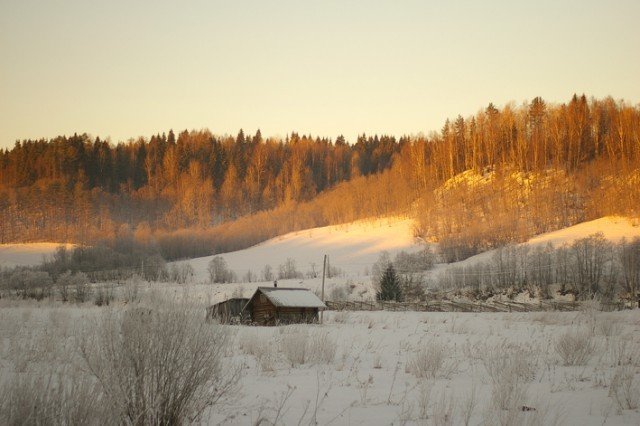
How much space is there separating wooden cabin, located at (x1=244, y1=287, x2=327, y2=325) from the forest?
34.3m

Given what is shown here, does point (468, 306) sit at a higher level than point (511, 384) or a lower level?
lower

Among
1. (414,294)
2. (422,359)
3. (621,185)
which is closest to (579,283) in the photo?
(414,294)

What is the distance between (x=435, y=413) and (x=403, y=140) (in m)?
105

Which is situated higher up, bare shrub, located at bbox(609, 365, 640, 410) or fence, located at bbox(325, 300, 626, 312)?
bare shrub, located at bbox(609, 365, 640, 410)

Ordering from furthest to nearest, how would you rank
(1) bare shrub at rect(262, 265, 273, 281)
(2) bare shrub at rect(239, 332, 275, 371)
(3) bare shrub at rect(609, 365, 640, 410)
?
(1) bare shrub at rect(262, 265, 273, 281), (2) bare shrub at rect(239, 332, 275, 371), (3) bare shrub at rect(609, 365, 640, 410)

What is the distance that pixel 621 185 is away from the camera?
62.0 meters

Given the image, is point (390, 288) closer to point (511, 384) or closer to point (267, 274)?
point (267, 274)

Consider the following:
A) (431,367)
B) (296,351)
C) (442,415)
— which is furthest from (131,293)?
(431,367)

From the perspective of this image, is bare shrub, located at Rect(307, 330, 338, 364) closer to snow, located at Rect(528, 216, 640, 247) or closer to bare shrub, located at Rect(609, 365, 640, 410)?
bare shrub, located at Rect(609, 365, 640, 410)

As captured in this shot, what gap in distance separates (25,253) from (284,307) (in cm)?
5784

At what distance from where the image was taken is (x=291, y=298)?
28.2 metres

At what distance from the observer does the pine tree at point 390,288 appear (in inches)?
1732

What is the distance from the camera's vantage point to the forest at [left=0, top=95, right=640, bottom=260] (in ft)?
216

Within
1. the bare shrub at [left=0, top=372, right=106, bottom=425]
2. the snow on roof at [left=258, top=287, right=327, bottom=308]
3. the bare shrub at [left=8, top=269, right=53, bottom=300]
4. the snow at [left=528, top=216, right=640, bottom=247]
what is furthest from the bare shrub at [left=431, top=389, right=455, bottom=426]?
the snow at [left=528, top=216, right=640, bottom=247]
